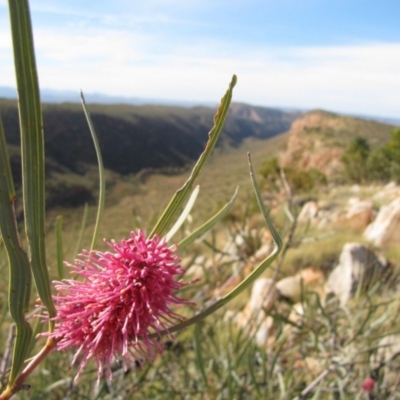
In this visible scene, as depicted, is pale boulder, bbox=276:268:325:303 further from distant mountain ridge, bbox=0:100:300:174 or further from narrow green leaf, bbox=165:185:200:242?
distant mountain ridge, bbox=0:100:300:174

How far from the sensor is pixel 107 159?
196 feet

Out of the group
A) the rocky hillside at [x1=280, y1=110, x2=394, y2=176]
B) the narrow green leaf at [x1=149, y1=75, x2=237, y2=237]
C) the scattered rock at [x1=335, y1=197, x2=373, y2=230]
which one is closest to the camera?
the narrow green leaf at [x1=149, y1=75, x2=237, y2=237]

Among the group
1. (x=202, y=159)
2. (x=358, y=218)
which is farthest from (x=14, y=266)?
(x=358, y=218)

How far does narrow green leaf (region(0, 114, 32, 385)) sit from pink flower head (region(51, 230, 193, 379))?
7cm

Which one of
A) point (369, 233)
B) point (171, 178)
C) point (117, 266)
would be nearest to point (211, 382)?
point (117, 266)

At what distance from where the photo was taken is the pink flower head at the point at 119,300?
21.4 inches

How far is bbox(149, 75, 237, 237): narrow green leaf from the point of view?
0.47 m

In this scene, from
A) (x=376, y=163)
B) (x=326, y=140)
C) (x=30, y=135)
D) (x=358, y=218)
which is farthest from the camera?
(x=326, y=140)

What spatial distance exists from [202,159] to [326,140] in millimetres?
38427

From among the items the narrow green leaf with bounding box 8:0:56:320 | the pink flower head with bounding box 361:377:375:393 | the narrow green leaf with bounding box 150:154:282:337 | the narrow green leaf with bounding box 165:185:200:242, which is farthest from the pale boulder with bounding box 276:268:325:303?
the narrow green leaf with bounding box 8:0:56:320

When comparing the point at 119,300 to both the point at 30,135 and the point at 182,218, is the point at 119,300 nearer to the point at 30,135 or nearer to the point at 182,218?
the point at 182,218

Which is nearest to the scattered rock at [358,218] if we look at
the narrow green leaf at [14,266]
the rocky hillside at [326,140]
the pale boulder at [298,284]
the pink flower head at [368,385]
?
the pale boulder at [298,284]

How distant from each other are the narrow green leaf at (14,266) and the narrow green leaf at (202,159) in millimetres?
193

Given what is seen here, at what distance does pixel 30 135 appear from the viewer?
37cm
